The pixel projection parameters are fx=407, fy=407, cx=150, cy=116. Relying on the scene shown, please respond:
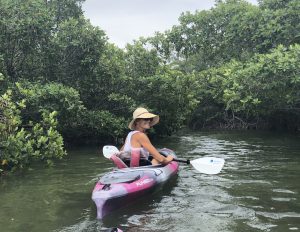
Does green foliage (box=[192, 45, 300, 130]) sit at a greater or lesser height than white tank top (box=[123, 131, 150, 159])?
greater

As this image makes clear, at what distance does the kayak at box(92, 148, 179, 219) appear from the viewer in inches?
223

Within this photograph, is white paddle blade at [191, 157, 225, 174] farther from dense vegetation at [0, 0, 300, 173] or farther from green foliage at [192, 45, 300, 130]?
green foliage at [192, 45, 300, 130]

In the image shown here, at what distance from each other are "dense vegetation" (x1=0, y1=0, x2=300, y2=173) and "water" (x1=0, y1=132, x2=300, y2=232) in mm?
726

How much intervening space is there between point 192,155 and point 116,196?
614cm

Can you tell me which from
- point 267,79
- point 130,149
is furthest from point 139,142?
point 267,79

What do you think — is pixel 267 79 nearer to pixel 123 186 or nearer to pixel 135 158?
pixel 135 158

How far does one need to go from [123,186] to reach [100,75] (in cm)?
793

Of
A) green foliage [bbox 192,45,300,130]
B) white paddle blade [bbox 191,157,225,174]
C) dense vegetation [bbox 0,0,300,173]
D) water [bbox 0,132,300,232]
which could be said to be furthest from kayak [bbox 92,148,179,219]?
green foliage [bbox 192,45,300,130]

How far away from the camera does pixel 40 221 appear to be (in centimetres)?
552

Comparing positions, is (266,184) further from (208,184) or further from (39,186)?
(39,186)

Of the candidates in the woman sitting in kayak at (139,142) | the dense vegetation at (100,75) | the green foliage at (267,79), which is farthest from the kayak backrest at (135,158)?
the green foliage at (267,79)

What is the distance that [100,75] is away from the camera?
1341 centimetres

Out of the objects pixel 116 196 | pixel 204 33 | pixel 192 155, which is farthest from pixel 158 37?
pixel 116 196

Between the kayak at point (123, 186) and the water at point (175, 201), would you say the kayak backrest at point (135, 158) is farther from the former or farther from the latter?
the water at point (175, 201)
